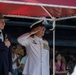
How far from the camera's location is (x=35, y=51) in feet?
19.2

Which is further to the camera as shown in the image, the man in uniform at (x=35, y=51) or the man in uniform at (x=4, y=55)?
the man in uniform at (x=35, y=51)

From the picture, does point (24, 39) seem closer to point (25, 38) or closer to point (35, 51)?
point (25, 38)

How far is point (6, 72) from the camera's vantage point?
198 inches

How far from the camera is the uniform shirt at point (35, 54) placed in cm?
585

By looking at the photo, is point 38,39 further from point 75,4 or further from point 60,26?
point 60,26

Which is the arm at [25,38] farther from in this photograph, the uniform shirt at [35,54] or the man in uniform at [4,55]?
the man in uniform at [4,55]

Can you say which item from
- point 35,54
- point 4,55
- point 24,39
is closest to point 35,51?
point 35,54

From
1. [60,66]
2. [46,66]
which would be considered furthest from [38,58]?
[60,66]

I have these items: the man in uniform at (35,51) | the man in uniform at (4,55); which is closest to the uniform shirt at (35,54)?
the man in uniform at (35,51)

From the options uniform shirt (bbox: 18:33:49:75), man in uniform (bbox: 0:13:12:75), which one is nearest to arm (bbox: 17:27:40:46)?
uniform shirt (bbox: 18:33:49:75)

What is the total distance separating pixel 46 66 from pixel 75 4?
152 centimetres

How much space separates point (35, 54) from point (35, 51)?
0.17ft

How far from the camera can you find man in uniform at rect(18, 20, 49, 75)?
5848 mm

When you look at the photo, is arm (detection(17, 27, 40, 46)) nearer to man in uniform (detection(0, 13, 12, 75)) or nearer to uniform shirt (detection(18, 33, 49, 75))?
uniform shirt (detection(18, 33, 49, 75))
